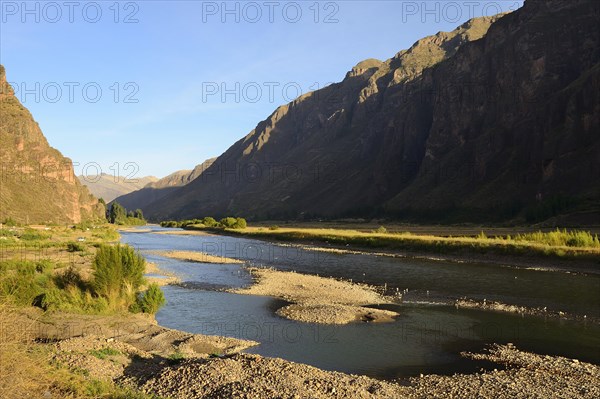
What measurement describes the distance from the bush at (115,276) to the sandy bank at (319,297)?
935 centimetres

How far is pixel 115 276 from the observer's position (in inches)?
1102

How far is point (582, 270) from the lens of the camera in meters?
46.7

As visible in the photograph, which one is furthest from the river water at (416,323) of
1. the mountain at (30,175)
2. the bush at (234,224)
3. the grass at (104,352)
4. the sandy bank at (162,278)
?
the mountain at (30,175)

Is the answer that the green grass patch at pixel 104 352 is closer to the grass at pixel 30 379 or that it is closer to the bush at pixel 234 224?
the grass at pixel 30 379

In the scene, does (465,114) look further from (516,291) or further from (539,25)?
(516,291)

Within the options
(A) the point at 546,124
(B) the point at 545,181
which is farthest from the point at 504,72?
(B) the point at 545,181

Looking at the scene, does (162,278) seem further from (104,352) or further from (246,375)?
(246,375)

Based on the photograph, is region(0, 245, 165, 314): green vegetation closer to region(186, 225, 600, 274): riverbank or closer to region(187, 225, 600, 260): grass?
region(186, 225, 600, 274): riverbank

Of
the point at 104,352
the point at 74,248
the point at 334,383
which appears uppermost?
the point at 74,248

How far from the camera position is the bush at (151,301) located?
27750 millimetres

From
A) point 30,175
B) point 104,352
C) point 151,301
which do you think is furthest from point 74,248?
point 30,175

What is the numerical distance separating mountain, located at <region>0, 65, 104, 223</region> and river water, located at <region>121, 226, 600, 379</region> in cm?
10675

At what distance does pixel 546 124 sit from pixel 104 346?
14752 cm

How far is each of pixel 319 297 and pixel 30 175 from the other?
144954mm
